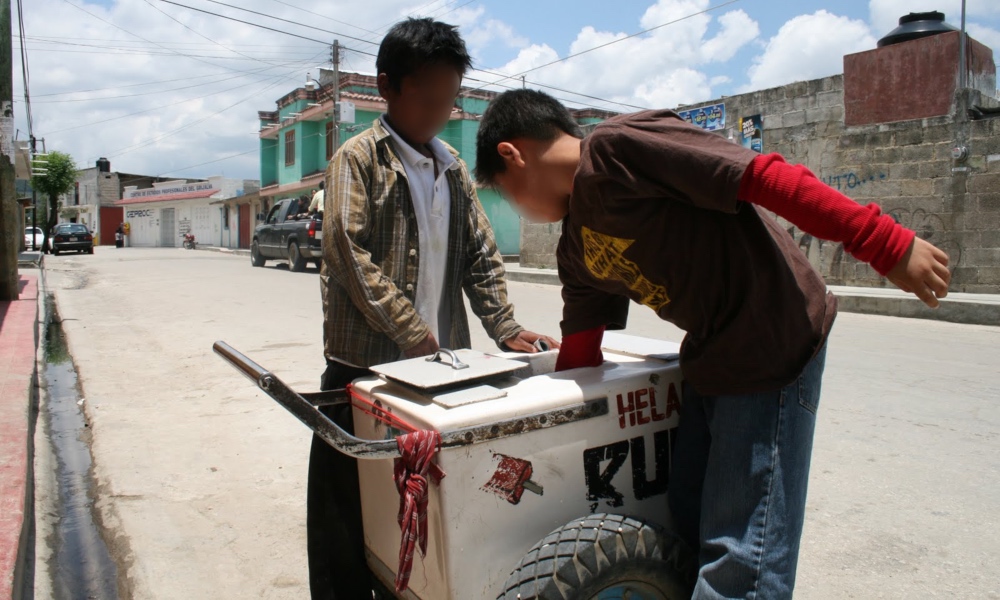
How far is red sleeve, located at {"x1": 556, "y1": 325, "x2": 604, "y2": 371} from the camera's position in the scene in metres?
1.87

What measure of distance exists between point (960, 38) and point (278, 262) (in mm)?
17390

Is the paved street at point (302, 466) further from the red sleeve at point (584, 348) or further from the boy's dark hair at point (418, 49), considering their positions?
the boy's dark hair at point (418, 49)

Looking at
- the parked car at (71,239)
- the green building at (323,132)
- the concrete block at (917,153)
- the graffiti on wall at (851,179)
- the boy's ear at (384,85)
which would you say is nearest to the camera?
the boy's ear at (384,85)

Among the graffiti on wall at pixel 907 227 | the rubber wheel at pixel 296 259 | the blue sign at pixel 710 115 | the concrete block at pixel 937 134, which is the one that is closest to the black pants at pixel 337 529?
the graffiti on wall at pixel 907 227

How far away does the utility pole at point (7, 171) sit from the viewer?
9.51 m

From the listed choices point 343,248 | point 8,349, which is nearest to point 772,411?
point 343,248

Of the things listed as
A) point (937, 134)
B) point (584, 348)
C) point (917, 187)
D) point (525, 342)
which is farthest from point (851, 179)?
point (584, 348)

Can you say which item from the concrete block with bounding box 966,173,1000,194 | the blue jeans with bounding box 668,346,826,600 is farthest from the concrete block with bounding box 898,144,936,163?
the blue jeans with bounding box 668,346,826,600

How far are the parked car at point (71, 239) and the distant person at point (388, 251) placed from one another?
1342 inches

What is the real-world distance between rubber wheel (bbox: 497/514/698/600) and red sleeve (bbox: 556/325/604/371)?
1.49ft

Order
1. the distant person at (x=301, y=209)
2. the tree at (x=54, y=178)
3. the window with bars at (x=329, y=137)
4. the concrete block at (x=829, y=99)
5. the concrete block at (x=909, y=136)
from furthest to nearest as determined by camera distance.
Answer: the tree at (x=54, y=178) → the window with bars at (x=329, y=137) → the distant person at (x=301, y=209) → the concrete block at (x=829, y=99) → the concrete block at (x=909, y=136)

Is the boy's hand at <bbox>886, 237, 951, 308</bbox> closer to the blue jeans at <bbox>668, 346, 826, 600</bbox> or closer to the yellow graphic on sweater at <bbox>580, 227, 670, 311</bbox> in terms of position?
the blue jeans at <bbox>668, 346, 826, 600</bbox>

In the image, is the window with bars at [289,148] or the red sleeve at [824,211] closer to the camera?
the red sleeve at [824,211]

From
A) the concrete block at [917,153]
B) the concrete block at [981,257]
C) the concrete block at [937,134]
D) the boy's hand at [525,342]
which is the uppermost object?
the concrete block at [937,134]
